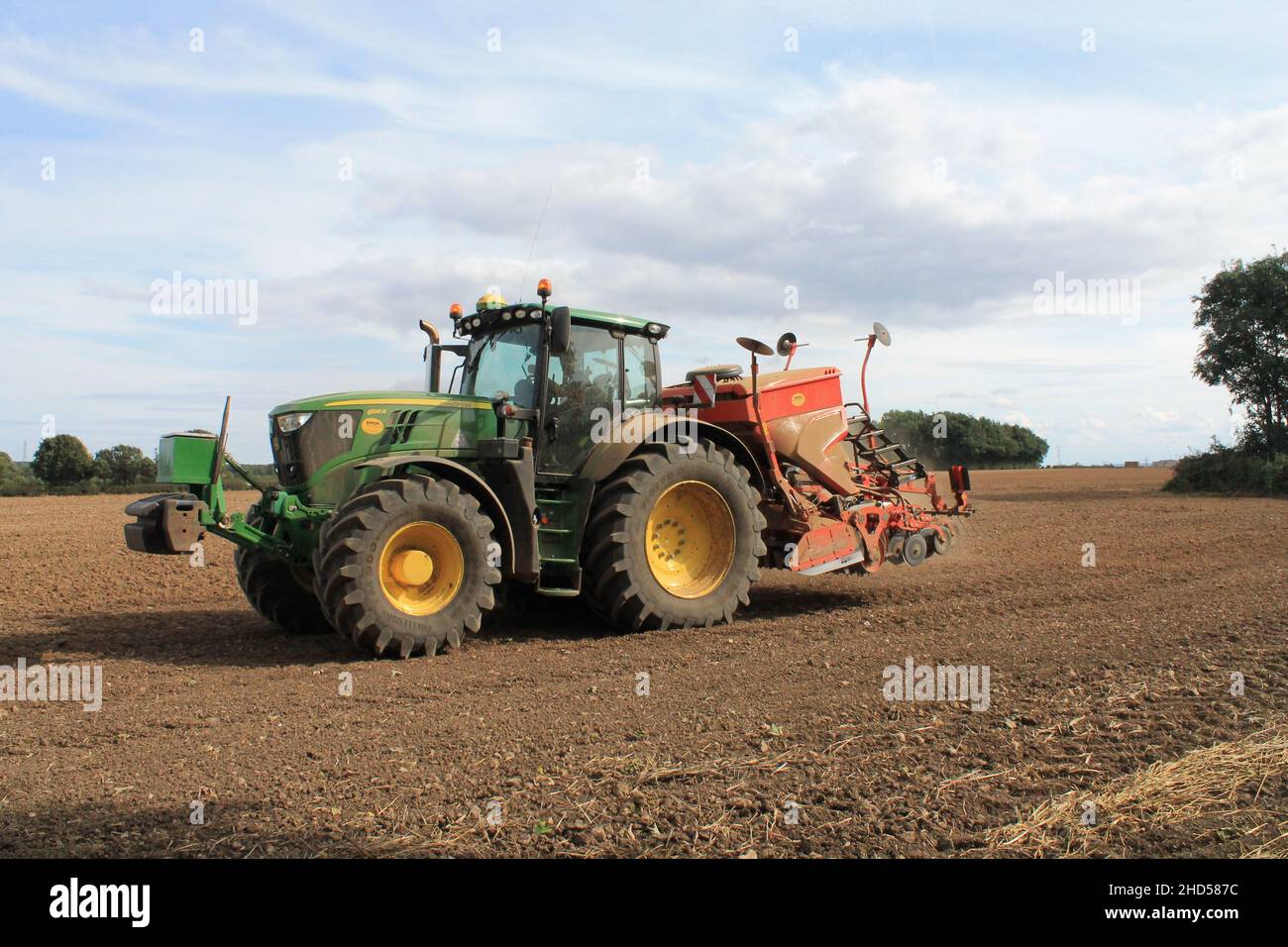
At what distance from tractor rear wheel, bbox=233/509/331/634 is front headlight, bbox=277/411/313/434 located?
115 centimetres

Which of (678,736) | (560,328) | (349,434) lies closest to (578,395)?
(560,328)

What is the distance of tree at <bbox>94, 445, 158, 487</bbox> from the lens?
32875 millimetres

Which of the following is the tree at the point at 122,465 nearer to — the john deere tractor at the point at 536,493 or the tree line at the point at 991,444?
the john deere tractor at the point at 536,493

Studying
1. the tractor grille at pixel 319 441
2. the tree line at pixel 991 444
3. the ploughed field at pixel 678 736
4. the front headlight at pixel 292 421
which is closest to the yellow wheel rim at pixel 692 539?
the ploughed field at pixel 678 736

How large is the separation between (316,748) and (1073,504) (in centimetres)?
2188

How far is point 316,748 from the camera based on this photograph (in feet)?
16.0

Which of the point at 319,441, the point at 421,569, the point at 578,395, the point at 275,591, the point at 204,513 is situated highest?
the point at 578,395

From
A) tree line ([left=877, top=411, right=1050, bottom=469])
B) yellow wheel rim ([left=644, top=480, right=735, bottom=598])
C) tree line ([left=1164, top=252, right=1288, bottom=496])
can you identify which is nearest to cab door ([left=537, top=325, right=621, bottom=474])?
yellow wheel rim ([left=644, top=480, right=735, bottom=598])

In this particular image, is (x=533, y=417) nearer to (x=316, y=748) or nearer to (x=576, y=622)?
(x=576, y=622)

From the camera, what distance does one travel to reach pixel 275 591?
809 cm

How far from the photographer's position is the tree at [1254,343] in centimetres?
2669

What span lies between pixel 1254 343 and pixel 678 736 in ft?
91.6

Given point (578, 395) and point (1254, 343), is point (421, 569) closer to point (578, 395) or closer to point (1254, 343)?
point (578, 395)
